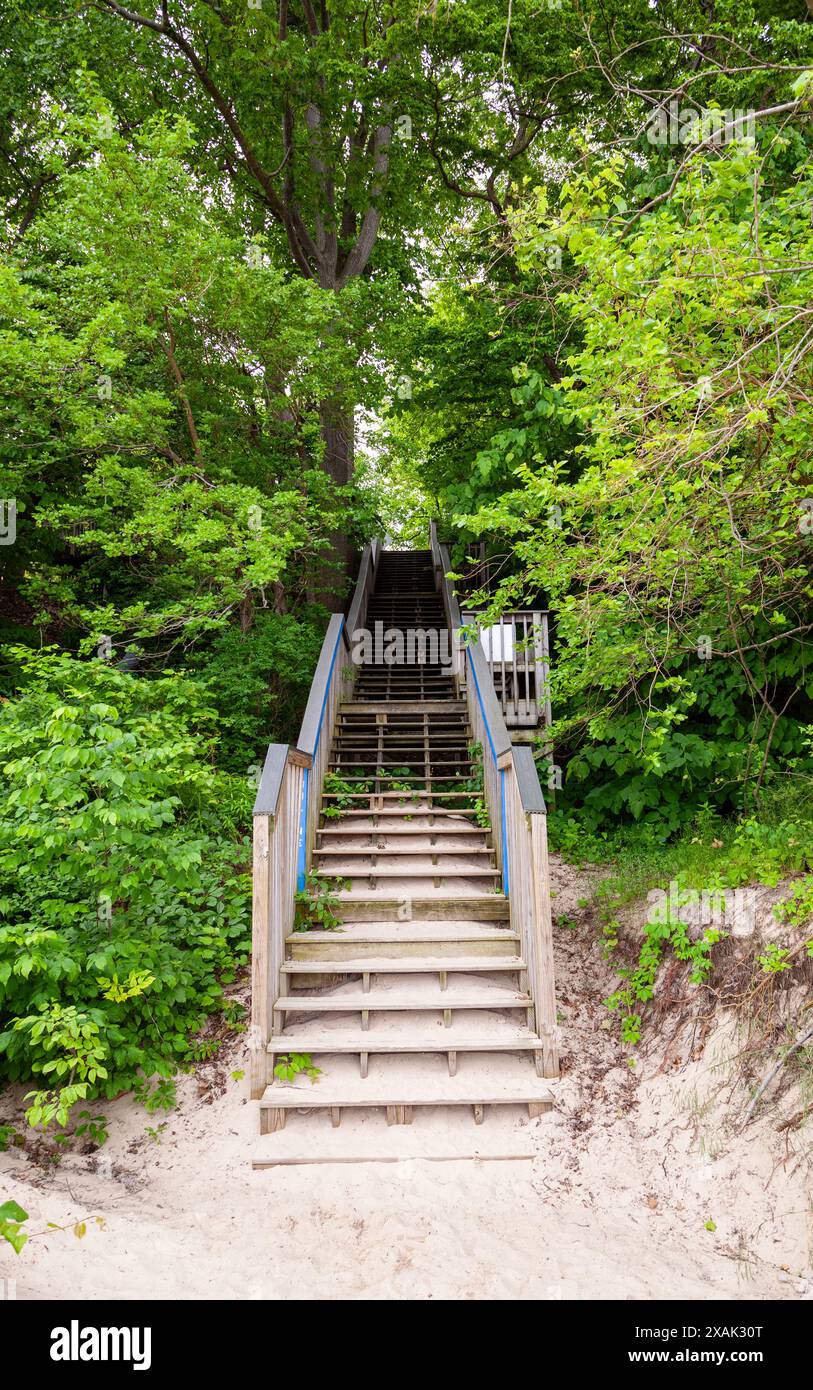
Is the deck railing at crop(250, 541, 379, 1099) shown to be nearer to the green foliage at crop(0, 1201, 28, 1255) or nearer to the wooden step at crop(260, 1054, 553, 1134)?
the wooden step at crop(260, 1054, 553, 1134)

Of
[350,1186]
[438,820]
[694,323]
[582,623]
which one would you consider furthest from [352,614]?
[350,1186]

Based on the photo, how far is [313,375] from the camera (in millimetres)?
6816

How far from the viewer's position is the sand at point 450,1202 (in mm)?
2479

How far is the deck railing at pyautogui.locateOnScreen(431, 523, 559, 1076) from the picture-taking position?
3.56 metres

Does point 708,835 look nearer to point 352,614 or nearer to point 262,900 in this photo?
point 262,900

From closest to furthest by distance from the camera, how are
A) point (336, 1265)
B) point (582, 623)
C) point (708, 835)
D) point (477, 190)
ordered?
point (336, 1265)
point (582, 623)
point (708, 835)
point (477, 190)

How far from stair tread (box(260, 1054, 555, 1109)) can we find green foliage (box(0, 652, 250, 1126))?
744mm

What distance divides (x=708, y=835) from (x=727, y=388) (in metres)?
3.28

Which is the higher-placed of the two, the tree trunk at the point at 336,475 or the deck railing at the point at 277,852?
the tree trunk at the point at 336,475
